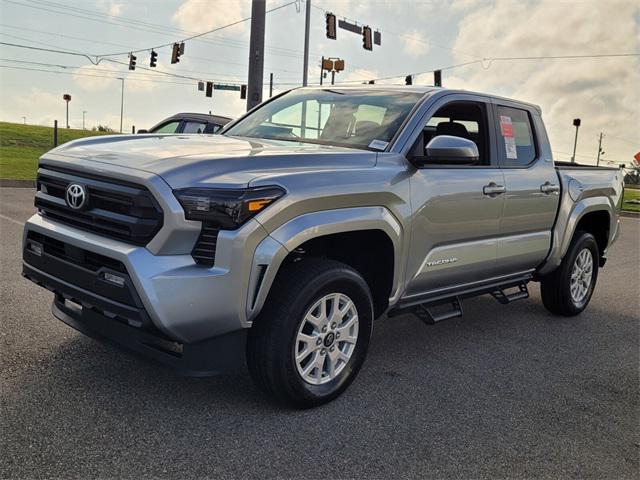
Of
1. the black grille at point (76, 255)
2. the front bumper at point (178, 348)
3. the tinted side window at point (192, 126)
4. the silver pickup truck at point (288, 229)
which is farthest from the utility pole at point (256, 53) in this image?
the front bumper at point (178, 348)

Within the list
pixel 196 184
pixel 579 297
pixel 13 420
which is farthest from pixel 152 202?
pixel 579 297

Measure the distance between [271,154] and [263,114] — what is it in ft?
5.72

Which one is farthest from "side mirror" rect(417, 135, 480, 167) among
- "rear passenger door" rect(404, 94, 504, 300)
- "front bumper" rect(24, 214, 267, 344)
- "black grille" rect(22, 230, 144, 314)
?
"black grille" rect(22, 230, 144, 314)

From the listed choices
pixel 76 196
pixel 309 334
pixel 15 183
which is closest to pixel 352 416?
pixel 309 334

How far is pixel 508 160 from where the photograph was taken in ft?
16.3

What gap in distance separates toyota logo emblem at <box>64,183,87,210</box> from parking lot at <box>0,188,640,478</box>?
3.46 ft

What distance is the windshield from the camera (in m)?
4.23

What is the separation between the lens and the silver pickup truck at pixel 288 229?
9.69ft

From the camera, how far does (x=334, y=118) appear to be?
4.57 metres

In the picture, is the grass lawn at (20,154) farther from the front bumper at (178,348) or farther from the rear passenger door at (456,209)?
the front bumper at (178,348)

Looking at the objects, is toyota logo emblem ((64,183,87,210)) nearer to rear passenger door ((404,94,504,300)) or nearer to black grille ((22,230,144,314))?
black grille ((22,230,144,314))

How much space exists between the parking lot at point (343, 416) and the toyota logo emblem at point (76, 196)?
1.05 meters

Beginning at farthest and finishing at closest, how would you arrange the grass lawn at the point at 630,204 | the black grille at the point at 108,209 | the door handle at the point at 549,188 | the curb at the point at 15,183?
1. the grass lawn at the point at 630,204
2. the curb at the point at 15,183
3. the door handle at the point at 549,188
4. the black grille at the point at 108,209

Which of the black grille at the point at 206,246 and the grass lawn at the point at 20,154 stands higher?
the grass lawn at the point at 20,154
